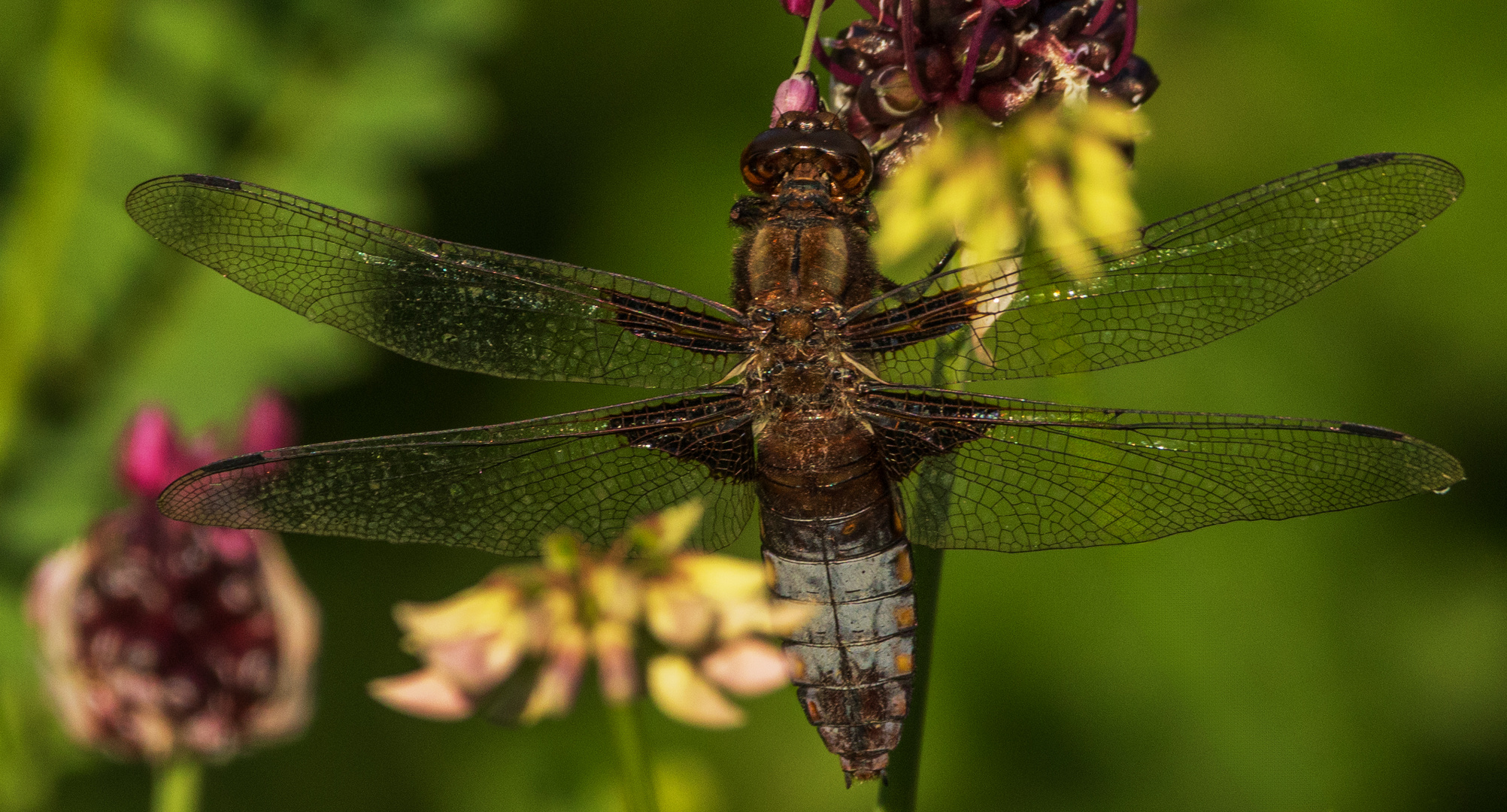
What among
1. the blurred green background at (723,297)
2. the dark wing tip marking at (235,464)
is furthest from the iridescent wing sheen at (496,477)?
the blurred green background at (723,297)

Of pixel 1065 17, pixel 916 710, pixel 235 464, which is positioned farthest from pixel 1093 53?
pixel 235 464

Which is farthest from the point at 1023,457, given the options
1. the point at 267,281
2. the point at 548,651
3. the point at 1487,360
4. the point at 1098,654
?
the point at 1487,360

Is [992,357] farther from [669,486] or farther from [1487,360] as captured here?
[1487,360]

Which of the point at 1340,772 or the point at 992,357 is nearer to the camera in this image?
the point at 992,357

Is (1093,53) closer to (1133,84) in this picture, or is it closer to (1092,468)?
(1133,84)

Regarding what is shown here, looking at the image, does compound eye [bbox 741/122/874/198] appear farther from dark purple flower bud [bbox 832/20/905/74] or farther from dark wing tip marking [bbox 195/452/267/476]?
dark wing tip marking [bbox 195/452/267/476]

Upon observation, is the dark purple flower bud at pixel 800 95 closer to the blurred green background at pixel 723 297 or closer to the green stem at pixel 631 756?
the green stem at pixel 631 756
